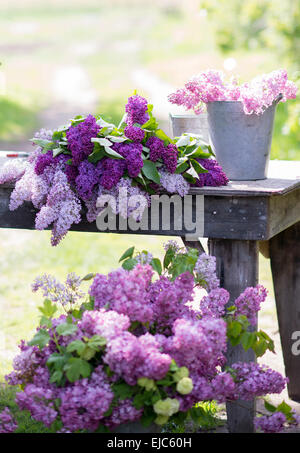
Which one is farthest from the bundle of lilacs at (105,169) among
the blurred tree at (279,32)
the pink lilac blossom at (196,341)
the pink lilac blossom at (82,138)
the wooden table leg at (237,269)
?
the blurred tree at (279,32)

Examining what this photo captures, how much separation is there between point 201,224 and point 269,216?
0.25m

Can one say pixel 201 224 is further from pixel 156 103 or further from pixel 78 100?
pixel 78 100

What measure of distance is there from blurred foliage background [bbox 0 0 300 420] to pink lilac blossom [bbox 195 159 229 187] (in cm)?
46

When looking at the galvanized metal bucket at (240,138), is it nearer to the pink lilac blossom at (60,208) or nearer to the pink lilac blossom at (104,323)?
the pink lilac blossom at (60,208)

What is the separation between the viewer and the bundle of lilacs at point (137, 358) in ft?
7.62

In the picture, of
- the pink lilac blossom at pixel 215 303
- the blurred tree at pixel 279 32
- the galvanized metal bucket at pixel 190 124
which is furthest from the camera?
the blurred tree at pixel 279 32

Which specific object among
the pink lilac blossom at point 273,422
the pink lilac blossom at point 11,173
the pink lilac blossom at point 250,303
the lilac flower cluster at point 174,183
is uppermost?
the pink lilac blossom at point 11,173

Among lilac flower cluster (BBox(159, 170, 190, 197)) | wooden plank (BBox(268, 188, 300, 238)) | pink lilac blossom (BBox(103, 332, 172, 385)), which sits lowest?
pink lilac blossom (BBox(103, 332, 172, 385))

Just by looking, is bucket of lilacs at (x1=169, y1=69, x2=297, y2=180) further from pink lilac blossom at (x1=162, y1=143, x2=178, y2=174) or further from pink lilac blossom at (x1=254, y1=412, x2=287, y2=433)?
pink lilac blossom at (x1=254, y1=412, x2=287, y2=433)

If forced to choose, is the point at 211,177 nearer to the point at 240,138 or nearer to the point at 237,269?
the point at 240,138

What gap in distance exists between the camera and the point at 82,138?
290 centimetres

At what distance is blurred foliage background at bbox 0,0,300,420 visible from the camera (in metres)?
6.02

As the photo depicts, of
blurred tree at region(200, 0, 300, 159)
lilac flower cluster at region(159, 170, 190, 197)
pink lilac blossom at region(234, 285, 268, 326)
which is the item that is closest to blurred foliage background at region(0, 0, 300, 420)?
blurred tree at region(200, 0, 300, 159)

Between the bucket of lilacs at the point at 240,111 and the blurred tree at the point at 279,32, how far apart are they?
280cm
